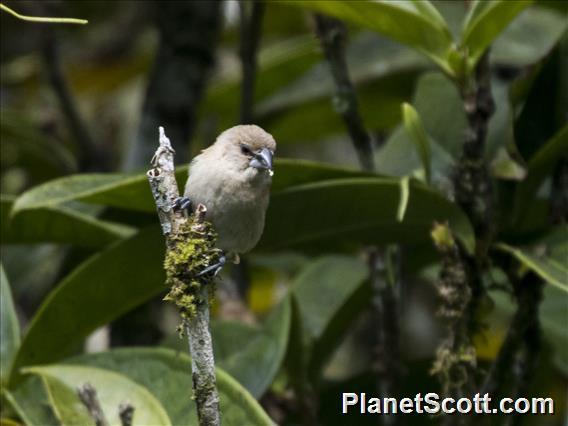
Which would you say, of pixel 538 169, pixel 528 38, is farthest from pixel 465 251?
pixel 528 38


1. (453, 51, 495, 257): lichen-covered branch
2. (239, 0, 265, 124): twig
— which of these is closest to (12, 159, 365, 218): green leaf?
(453, 51, 495, 257): lichen-covered branch

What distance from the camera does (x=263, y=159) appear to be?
7.33ft

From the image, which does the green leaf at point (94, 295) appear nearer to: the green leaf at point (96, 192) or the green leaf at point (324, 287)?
the green leaf at point (96, 192)

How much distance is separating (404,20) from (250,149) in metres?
0.44

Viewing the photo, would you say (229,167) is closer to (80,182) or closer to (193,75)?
(80,182)

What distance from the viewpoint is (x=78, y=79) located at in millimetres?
5039

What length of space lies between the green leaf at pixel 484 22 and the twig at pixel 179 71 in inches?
44.6

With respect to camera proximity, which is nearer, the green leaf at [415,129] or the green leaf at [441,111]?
the green leaf at [415,129]

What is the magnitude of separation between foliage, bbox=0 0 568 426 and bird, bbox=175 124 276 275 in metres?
0.10

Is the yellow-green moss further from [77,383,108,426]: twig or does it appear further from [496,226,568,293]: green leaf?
[496,226,568,293]: green leaf

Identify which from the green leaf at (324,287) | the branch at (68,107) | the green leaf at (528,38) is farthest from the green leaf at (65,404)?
the green leaf at (528,38)

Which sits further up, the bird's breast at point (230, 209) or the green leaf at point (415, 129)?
the green leaf at point (415, 129)

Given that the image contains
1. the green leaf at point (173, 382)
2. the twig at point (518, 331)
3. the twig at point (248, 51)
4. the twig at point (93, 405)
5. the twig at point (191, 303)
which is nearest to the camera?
the twig at point (93, 405)

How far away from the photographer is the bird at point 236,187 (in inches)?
86.4
